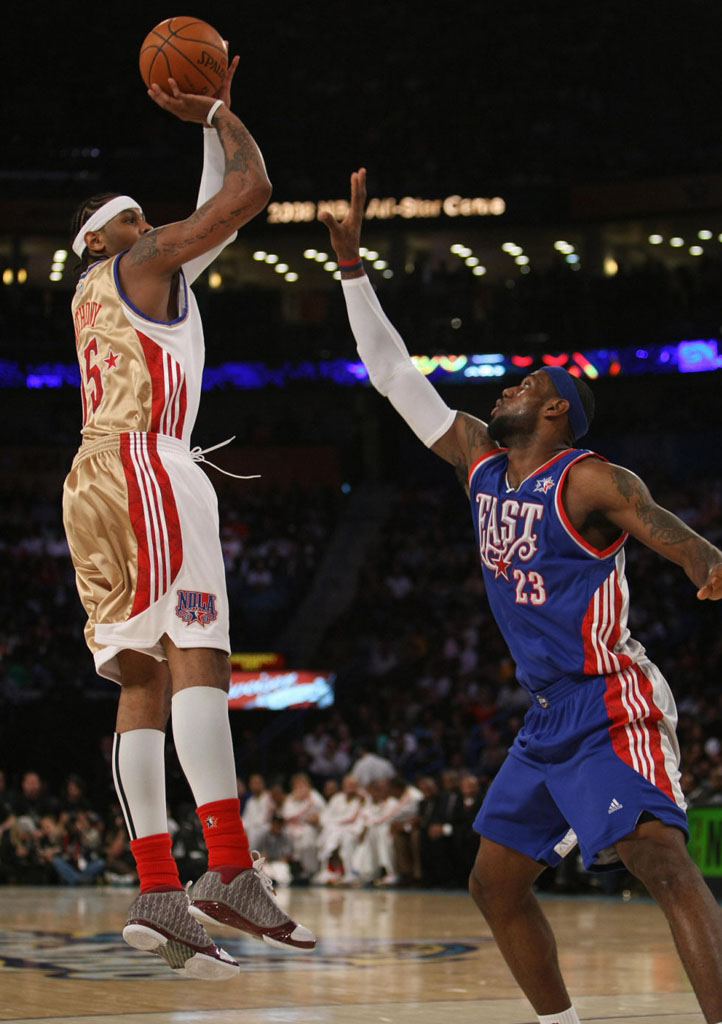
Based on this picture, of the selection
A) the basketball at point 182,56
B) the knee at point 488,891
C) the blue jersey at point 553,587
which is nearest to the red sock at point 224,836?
the knee at point 488,891

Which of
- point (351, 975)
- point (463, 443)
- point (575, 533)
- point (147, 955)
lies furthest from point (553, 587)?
point (147, 955)

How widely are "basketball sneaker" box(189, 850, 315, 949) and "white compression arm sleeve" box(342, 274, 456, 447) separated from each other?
207cm

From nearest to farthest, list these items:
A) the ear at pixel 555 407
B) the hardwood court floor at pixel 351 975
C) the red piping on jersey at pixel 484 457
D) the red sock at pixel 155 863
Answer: the red sock at pixel 155 863 → the ear at pixel 555 407 → the red piping on jersey at pixel 484 457 → the hardwood court floor at pixel 351 975

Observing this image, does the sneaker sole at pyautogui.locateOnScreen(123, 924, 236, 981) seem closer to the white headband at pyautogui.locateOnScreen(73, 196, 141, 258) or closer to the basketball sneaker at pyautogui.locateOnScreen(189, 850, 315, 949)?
the basketball sneaker at pyautogui.locateOnScreen(189, 850, 315, 949)

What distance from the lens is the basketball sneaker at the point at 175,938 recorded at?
4.30 m

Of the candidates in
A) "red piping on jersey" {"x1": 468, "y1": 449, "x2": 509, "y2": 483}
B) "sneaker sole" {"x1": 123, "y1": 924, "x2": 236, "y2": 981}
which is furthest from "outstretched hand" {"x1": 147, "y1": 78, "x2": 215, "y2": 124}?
"sneaker sole" {"x1": 123, "y1": 924, "x2": 236, "y2": 981}

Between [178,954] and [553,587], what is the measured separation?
1.79 m

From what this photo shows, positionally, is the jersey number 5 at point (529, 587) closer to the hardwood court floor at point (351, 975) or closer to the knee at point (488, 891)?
the knee at point (488, 891)

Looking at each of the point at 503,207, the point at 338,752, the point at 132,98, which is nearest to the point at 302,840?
the point at 338,752

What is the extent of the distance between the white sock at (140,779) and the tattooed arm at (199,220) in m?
1.42

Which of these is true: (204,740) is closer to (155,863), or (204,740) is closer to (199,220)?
(155,863)

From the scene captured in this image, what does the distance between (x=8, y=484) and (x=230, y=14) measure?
38.0 feet

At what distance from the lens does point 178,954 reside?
14.3ft

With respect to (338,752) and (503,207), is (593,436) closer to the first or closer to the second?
(503,207)
